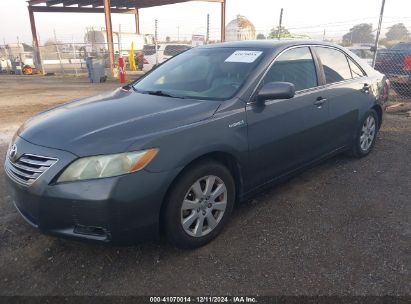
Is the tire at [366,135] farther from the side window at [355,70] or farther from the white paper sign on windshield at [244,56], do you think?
the white paper sign on windshield at [244,56]

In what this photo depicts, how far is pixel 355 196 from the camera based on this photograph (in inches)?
149

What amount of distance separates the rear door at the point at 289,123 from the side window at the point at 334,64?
0.23m

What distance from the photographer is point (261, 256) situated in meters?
2.79

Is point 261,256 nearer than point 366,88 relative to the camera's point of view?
Yes

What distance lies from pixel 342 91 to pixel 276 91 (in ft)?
5.06

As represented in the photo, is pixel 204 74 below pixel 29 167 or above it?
above

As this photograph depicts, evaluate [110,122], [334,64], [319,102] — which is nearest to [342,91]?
[334,64]

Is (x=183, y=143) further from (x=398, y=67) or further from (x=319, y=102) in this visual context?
(x=398, y=67)

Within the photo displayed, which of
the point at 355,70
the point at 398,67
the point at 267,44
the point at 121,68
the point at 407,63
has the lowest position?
the point at 121,68

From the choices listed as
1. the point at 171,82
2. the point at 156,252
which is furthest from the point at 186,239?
the point at 171,82

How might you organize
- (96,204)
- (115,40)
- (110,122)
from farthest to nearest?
(115,40) → (110,122) → (96,204)

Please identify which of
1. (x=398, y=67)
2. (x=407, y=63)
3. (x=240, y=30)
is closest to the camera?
(x=407, y=63)

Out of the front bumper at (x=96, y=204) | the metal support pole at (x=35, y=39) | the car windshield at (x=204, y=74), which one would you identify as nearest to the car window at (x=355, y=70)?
the car windshield at (x=204, y=74)

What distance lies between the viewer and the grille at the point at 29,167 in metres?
2.40
